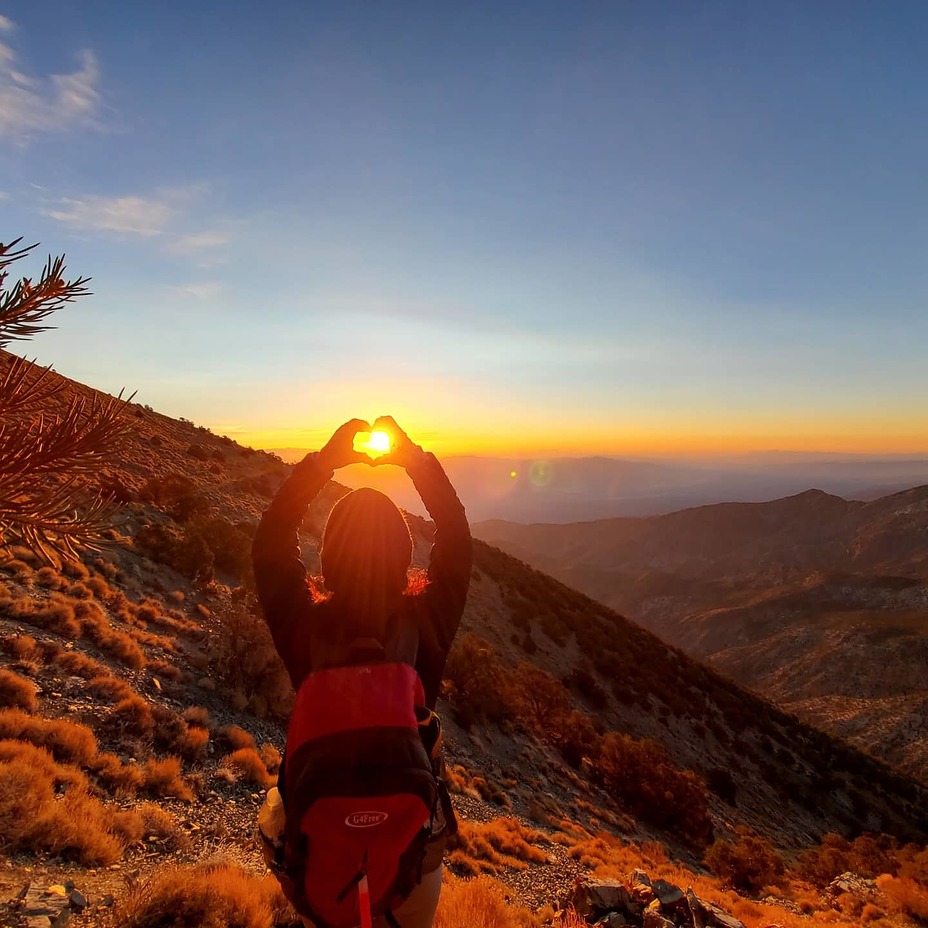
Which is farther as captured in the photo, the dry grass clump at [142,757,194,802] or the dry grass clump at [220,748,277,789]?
the dry grass clump at [220,748,277,789]

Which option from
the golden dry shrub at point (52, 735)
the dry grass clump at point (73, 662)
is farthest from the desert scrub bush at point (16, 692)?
the dry grass clump at point (73, 662)

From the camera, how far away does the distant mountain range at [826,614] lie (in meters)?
60.5

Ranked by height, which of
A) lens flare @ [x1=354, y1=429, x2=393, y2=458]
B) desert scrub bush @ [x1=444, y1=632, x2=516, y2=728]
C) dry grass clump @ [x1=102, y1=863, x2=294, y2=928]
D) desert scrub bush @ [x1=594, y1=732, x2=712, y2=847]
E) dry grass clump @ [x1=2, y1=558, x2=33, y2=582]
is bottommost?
desert scrub bush @ [x1=594, y1=732, x2=712, y2=847]

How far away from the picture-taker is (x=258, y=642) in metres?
12.8

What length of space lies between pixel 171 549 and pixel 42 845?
13.4 meters

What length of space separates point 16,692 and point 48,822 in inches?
147

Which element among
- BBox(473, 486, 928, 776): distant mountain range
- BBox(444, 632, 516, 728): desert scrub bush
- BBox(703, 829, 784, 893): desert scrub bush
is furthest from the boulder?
BBox(473, 486, 928, 776): distant mountain range

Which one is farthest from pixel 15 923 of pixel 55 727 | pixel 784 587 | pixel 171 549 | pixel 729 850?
pixel 784 587

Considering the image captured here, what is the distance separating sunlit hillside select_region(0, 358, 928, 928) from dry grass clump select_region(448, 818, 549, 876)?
0.05 metres

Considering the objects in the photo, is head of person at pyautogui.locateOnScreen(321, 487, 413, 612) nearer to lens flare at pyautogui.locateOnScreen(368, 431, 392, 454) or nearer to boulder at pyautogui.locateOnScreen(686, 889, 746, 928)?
lens flare at pyautogui.locateOnScreen(368, 431, 392, 454)

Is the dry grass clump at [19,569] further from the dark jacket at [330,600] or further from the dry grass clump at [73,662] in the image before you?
the dark jacket at [330,600]

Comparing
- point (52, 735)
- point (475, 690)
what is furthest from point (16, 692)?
point (475, 690)

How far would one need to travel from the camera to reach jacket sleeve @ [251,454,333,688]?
2.33 meters

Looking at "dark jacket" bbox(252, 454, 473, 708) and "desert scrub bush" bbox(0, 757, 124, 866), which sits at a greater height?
"dark jacket" bbox(252, 454, 473, 708)
